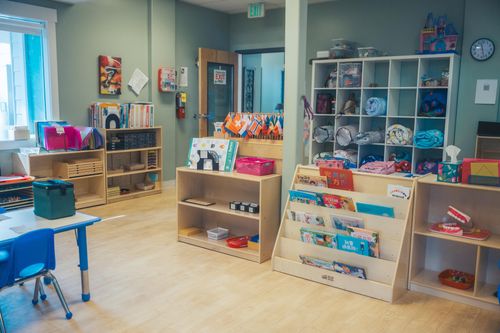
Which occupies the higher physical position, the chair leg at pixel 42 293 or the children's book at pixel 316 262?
the children's book at pixel 316 262

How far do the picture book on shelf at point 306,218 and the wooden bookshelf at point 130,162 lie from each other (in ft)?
10.5

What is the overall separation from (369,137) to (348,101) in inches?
26.7

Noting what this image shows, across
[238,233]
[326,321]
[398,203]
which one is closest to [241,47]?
[238,233]

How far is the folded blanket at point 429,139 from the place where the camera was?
5531 mm

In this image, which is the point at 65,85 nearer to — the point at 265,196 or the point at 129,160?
the point at 129,160

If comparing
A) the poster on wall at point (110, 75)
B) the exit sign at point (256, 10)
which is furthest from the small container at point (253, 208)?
the exit sign at point (256, 10)

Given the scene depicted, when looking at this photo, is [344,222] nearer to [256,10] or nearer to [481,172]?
[481,172]

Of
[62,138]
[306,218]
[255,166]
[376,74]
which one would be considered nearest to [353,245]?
[306,218]

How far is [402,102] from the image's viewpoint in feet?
20.3

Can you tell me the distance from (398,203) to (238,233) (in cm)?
174

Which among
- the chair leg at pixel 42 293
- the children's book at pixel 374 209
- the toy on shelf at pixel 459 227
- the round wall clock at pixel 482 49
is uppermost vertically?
the round wall clock at pixel 482 49

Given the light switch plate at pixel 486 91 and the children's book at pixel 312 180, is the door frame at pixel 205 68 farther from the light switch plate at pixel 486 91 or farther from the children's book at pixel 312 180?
the light switch plate at pixel 486 91

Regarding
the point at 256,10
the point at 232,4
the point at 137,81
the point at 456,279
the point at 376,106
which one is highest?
the point at 232,4

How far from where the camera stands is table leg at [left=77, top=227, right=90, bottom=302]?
3.03m
